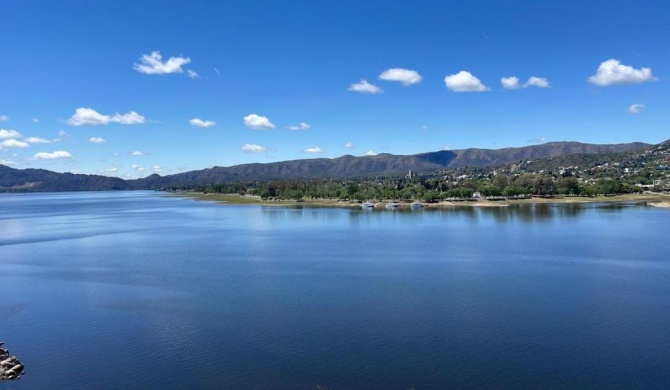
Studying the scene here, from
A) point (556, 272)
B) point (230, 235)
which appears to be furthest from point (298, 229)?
point (556, 272)

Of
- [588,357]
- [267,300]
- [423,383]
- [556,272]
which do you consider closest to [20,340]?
[267,300]

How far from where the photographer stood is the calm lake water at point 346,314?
611 inches

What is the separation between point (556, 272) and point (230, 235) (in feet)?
106

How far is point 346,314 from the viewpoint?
21.4 m

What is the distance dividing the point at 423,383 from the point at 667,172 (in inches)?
5659

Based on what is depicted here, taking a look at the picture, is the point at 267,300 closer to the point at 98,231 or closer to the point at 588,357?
the point at 588,357

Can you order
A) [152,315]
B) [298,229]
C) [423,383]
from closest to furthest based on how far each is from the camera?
[423,383] < [152,315] < [298,229]

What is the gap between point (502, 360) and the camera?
16.1 meters

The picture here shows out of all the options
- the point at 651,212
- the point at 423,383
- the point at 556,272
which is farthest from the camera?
the point at 651,212

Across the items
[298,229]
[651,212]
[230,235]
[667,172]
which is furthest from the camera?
[667,172]

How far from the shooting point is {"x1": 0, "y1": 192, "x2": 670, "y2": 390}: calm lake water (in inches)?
611

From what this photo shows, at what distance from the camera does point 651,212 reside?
216 feet

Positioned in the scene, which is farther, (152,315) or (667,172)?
(667,172)

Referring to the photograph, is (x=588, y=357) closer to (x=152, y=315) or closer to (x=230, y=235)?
(x=152, y=315)
